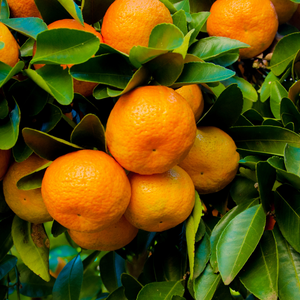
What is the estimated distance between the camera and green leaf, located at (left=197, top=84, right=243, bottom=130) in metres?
0.80

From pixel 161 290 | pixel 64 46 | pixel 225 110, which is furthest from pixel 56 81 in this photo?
pixel 161 290

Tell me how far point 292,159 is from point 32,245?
2.17ft

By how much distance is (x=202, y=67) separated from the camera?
2.21 feet

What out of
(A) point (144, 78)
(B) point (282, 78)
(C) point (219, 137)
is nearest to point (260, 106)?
(B) point (282, 78)

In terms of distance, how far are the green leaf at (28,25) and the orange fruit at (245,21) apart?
52cm

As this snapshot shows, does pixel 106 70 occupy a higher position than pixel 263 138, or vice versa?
pixel 106 70

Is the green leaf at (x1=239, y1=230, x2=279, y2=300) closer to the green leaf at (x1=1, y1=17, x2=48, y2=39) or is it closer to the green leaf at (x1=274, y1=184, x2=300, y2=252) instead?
the green leaf at (x1=274, y1=184, x2=300, y2=252)

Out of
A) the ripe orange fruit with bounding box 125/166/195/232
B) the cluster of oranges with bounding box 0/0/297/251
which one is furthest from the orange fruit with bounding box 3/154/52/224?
the ripe orange fruit with bounding box 125/166/195/232

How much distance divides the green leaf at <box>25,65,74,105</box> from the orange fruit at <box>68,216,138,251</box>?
0.31m

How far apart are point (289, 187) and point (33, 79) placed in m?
0.62

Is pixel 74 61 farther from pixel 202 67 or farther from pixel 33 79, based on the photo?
pixel 202 67

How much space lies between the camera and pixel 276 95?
98cm

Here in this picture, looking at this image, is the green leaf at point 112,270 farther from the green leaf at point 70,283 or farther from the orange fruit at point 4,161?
the orange fruit at point 4,161

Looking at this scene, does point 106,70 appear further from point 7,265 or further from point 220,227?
point 7,265
